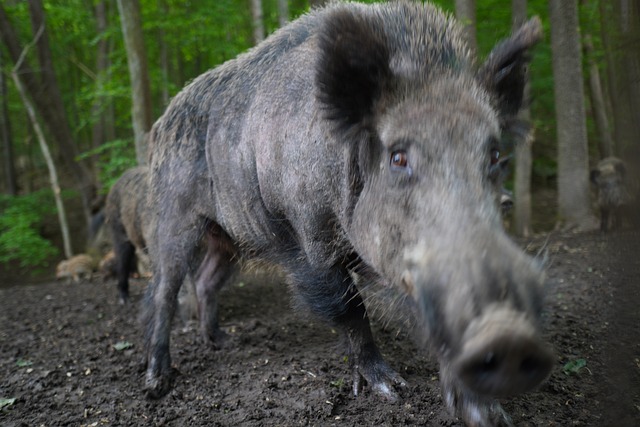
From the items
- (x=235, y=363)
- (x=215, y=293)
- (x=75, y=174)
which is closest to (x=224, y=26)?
(x=75, y=174)

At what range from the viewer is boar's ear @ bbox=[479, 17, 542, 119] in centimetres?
257

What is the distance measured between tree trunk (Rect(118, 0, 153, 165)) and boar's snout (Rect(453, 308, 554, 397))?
7.87m

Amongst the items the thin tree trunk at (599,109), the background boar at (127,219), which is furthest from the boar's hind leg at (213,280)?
the thin tree trunk at (599,109)

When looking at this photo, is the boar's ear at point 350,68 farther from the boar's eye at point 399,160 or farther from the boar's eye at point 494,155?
the boar's eye at point 494,155

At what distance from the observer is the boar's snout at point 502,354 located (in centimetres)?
149

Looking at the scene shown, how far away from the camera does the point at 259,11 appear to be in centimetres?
1046

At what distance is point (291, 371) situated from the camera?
377 cm

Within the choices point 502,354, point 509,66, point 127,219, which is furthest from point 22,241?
point 502,354

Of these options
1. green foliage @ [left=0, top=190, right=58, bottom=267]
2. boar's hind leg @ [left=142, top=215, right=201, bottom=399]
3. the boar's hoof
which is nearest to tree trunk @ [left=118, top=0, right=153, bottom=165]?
boar's hind leg @ [left=142, top=215, right=201, bottom=399]

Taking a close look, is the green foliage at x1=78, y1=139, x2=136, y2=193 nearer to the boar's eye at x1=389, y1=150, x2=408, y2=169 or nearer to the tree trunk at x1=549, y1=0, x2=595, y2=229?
the tree trunk at x1=549, y1=0, x2=595, y2=229

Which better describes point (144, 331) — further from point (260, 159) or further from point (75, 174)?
point (75, 174)

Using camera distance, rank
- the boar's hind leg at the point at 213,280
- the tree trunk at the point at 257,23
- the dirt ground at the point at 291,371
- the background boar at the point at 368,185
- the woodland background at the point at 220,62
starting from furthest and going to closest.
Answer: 1. the tree trunk at the point at 257,23
2. the woodland background at the point at 220,62
3. the boar's hind leg at the point at 213,280
4. the dirt ground at the point at 291,371
5. the background boar at the point at 368,185

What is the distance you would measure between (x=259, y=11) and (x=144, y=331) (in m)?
7.90

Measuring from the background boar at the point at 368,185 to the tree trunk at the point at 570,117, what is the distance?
6.82m
